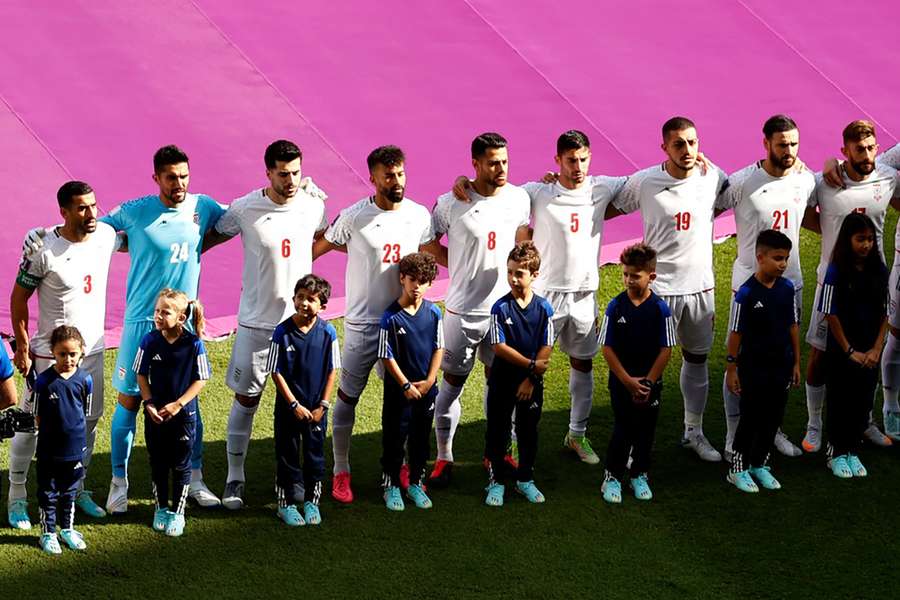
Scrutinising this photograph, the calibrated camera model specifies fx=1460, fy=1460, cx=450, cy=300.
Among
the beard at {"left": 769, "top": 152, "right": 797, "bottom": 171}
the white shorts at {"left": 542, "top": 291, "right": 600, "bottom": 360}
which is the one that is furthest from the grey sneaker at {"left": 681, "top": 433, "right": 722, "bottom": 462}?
the beard at {"left": 769, "top": 152, "right": 797, "bottom": 171}

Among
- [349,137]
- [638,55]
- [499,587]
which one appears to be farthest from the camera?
[638,55]

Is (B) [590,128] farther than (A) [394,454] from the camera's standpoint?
Yes

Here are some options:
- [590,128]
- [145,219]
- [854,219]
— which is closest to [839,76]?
[590,128]

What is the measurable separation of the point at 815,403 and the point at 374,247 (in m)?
2.60

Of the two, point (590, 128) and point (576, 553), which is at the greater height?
point (590, 128)

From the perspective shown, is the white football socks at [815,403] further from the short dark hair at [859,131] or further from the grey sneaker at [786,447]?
the short dark hair at [859,131]

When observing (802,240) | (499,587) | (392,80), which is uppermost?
(392,80)

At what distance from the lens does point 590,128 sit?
11.9 metres

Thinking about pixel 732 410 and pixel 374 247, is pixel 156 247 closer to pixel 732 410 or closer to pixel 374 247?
pixel 374 247

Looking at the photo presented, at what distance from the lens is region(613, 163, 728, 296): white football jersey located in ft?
24.2

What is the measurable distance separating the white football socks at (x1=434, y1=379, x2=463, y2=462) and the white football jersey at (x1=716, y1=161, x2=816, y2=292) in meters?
1.57

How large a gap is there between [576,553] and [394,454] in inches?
40.3

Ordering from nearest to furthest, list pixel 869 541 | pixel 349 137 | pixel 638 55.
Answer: pixel 869 541, pixel 349 137, pixel 638 55

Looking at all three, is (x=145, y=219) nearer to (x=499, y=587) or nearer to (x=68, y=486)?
(x=68, y=486)
